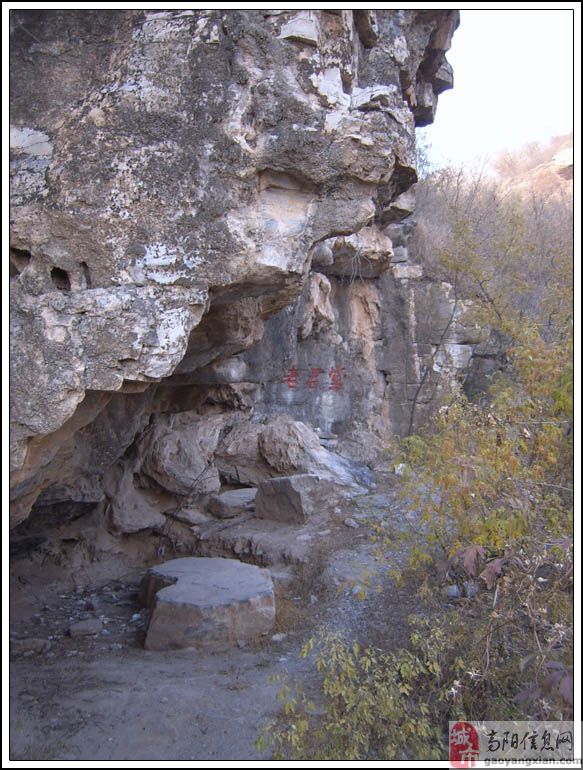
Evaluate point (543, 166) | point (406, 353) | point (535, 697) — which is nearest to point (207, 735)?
point (535, 697)

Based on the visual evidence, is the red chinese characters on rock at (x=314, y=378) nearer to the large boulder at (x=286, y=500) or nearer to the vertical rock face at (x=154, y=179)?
the large boulder at (x=286, y=500)

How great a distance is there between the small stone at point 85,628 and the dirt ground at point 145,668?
0.06m

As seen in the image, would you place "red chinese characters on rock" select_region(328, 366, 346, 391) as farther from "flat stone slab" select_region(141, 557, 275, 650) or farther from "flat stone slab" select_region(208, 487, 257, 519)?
"flat stone slab" select_region(141, 557, 275, 650)

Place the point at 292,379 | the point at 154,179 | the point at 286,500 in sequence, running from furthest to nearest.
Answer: the point at 292,379, the point at 286,500, the point at 154,179

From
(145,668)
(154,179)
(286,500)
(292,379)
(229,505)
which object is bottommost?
(145,668)

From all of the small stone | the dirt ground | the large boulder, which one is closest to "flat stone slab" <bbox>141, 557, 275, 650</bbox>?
the dirt ground

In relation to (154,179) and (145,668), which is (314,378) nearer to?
(145,668)

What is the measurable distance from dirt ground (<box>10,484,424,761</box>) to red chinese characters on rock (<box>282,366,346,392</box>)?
3.96 meters

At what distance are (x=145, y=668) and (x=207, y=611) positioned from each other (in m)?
0.55

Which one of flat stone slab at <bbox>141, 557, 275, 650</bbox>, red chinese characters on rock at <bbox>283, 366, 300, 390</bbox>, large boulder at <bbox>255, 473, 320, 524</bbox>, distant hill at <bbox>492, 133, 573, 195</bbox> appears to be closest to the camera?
flat stone slab at <bbox>141, 557, 275, 650</bbox>

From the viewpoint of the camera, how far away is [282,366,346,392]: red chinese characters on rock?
988 cm

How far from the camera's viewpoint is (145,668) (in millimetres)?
4234

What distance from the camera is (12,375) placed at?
2973 mm

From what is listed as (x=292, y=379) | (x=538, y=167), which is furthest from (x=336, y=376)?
(x=538, y=167)
